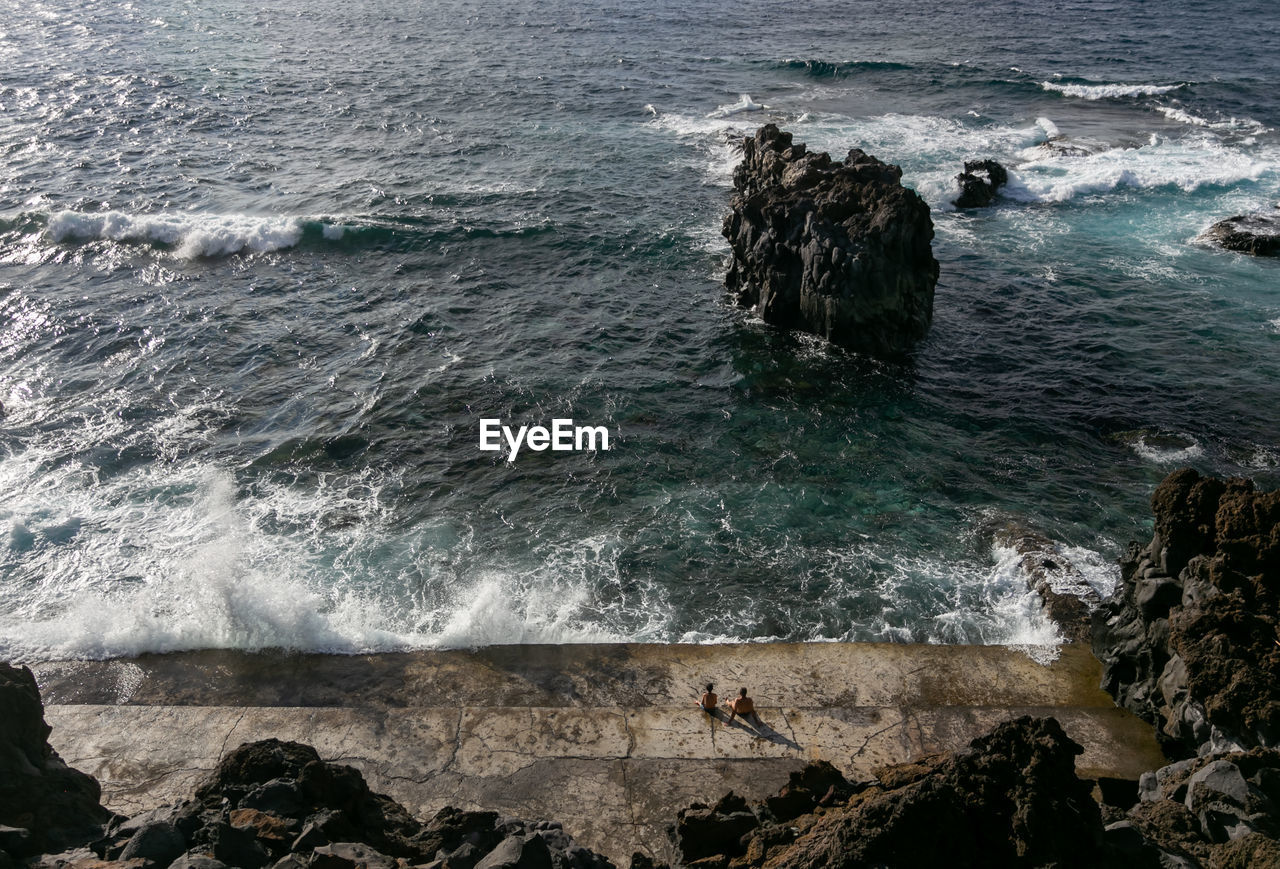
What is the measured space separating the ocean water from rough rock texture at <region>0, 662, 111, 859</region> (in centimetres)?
476

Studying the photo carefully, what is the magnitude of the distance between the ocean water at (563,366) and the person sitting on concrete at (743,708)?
2.51 meters

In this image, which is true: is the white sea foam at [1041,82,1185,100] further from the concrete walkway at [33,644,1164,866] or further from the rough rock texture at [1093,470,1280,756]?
the concrete walkway at [33,644,1164,866]

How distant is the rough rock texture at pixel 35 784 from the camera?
1044 centimetres

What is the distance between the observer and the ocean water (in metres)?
17.9

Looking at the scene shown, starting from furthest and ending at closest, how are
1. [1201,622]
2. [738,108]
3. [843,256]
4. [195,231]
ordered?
[738,108] → [195,231] → [843,256] → [1201,622]

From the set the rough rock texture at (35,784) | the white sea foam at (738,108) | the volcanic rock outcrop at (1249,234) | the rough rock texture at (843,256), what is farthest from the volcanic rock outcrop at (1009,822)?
the white sea foam at (738,108)

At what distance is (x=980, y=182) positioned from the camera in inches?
1431

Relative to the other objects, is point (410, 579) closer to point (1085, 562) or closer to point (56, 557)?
point (56, 557)

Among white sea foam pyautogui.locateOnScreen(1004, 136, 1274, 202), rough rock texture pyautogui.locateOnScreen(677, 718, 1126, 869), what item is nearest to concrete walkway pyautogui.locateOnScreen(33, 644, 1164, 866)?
rough rock texture pyautogui.locateOnScreen(677, 718, 1126, 869)

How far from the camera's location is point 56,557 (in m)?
18.9

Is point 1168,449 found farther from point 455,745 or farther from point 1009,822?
point 455,745

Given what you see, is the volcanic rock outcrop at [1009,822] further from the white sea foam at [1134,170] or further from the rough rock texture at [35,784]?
the white sea foam at [1134,170]

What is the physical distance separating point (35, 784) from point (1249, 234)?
37.0m
